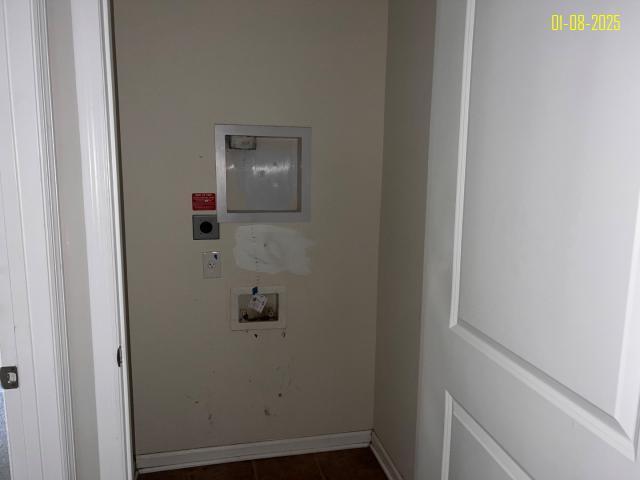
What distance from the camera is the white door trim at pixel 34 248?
94 centimetres

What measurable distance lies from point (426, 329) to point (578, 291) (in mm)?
542

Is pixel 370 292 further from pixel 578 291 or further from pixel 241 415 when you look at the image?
pixel 578 291

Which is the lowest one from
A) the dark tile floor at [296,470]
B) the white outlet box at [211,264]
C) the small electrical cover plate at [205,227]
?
the dark tile floor at [296,470]

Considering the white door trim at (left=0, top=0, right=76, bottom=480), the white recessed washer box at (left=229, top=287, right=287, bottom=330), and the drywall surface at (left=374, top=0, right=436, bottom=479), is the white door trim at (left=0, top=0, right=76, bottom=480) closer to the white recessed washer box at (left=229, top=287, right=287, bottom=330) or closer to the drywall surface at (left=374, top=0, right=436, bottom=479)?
the white recessed washer box at (left=229, top=287, right=287, bottom=330)

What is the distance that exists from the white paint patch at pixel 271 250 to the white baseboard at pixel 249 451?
980 millimetres

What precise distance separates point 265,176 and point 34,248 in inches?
48.7

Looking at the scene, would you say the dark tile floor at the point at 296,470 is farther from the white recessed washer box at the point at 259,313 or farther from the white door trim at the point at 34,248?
the white door trim at the point at 34,248

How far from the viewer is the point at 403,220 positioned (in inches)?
76.2

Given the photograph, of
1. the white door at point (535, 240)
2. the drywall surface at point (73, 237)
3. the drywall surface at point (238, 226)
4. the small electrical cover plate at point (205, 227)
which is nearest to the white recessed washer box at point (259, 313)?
the drywall surface at point (238, 226)

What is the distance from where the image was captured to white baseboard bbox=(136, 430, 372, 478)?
2146 mm

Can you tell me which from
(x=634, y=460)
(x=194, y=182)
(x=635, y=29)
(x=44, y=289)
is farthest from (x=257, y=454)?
(x=635, y=29)

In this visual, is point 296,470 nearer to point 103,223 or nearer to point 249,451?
point 249,451

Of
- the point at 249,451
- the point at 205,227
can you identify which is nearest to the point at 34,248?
the point at 205,227

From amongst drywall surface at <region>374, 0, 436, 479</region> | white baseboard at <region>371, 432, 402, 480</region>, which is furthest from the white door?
white baseboard at <region>371, 432, 402, 480</region>
